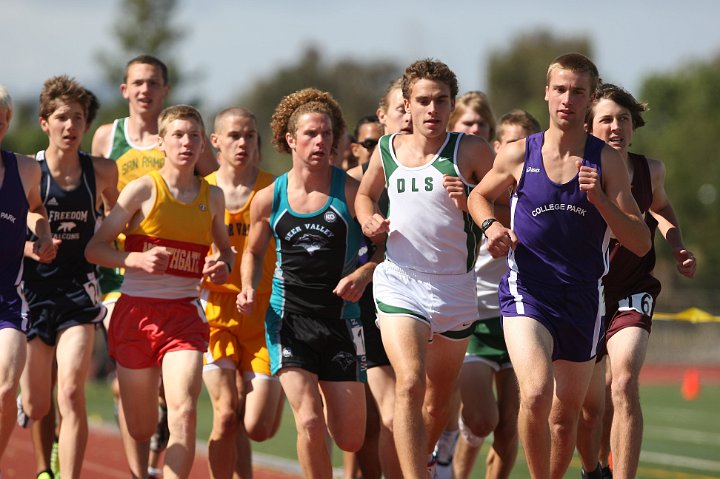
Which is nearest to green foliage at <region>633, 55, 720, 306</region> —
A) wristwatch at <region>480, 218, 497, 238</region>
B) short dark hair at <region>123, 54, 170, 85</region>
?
short dark hair at <region>123, 54, 170, 85</region>

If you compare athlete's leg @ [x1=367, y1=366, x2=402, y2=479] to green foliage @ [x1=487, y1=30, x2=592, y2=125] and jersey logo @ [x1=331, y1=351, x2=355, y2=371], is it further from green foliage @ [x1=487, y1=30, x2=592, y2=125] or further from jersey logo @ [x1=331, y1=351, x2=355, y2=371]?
green foliage @ [x1=487, y1=30, x2=592, y2=125]

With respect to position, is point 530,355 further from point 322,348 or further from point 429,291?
point 322,348

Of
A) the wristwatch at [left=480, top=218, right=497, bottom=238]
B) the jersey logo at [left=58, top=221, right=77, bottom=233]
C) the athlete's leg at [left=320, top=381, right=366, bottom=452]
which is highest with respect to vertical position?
the wristwatch at [left=480, top=218, right=497, bottom=238]

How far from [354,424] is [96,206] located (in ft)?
8.69

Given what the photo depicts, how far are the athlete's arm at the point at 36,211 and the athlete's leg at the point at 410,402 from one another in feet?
8.04

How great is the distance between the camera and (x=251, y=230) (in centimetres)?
859

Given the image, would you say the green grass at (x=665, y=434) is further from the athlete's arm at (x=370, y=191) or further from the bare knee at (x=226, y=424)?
the athlete's arm at (x=370, y=191)

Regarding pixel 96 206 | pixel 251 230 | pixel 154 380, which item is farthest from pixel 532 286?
pixel 96 206

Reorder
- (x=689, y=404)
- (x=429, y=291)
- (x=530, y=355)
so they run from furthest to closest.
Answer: (x=689, y=404), (x=429, y=291), (x=530, y=355)

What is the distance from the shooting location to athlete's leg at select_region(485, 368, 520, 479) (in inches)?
375

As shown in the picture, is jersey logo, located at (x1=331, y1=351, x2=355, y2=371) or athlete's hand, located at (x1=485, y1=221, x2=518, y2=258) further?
jersey logo, located at (x1=331, y1=351, x2=355, y2=371)

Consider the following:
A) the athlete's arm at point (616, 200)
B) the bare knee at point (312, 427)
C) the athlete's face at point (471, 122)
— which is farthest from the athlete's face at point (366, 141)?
the athlete's arm at point (616, 200)

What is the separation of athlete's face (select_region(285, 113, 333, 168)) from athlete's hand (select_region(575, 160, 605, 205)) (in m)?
2.08

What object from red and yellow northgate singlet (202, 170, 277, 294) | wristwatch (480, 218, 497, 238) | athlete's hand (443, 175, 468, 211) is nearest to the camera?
wristwatch (480, 218, 497, 238)
